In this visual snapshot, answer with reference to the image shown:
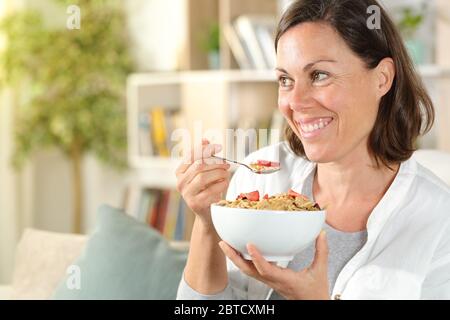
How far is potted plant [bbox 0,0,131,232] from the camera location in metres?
3.81

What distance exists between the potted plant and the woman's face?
8.93 ft

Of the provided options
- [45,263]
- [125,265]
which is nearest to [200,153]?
[125,265]

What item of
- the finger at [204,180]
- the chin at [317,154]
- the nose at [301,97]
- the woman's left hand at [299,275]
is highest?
the nose at [301,97]

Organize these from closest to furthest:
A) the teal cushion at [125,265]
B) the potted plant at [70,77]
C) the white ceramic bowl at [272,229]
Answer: the white ceramic bowl at [272,229] < the teal cushion at [125,265] < the potted plant at [70,77]

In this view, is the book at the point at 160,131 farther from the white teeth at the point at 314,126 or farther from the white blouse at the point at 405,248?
the white teeth at the point at 314,126

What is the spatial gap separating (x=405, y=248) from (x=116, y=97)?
288 centimetres

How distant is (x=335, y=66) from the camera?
3.66 ft

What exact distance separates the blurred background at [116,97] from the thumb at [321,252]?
6.48 feet

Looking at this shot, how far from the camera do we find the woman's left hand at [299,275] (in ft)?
3.30

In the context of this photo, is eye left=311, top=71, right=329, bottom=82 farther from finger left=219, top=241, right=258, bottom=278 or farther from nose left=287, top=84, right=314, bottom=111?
finger left=219, top=241, right=258, bottom=278

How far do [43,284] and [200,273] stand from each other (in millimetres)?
763

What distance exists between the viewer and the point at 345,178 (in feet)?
4.30

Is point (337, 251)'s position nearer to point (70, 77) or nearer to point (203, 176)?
point (203, 176)

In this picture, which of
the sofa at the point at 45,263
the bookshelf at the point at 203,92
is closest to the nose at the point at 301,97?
the sofa at the point at 45,263
